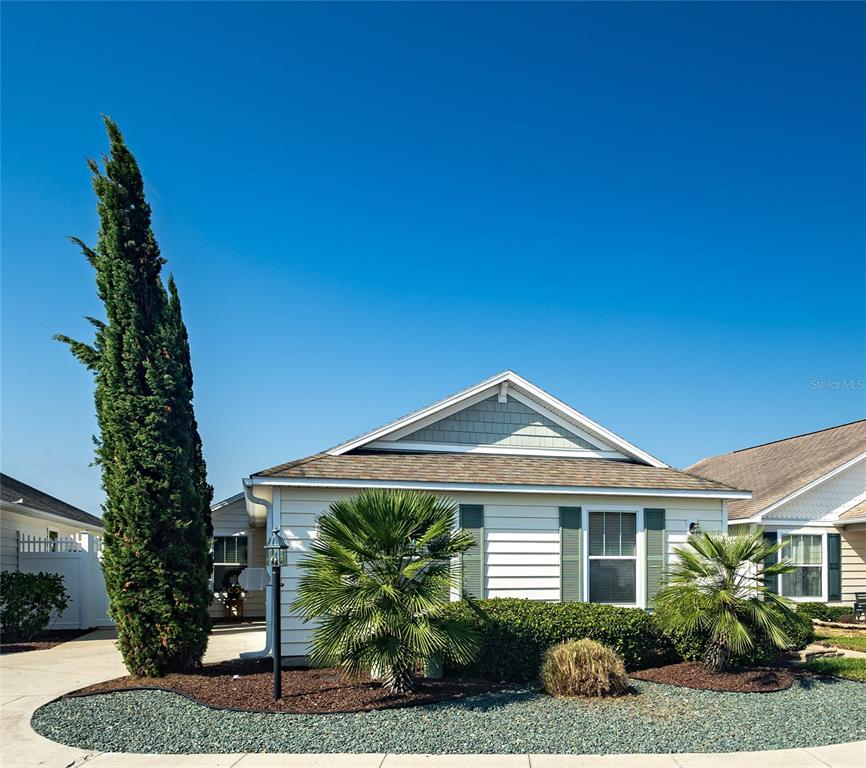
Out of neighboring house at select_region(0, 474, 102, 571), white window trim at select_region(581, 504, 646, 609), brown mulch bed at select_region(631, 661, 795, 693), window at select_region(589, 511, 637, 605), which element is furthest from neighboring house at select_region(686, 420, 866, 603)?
neighboring house at select_region(0, 474, 102, 571)

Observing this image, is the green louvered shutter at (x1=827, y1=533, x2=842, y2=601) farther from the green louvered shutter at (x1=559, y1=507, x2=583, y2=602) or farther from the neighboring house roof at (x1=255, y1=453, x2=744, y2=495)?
the green louvered shutter at (x1=559, y1=507, x2=583, y2=602)

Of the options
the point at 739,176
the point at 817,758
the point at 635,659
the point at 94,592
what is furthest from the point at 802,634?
the point at 94,592

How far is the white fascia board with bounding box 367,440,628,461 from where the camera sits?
13695mm

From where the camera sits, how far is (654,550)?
12.8 meters

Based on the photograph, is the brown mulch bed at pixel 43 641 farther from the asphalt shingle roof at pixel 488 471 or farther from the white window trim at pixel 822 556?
the white window trim at pixel 822 556

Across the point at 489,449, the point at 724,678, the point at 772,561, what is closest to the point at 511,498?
the point at 489,449

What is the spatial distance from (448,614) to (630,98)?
1023 cm

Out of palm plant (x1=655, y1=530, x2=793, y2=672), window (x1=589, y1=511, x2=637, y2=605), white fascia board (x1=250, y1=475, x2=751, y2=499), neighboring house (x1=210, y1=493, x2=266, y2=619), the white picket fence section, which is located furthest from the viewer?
neighboring house (x1=210, y1=493, x2=266, y2=619)

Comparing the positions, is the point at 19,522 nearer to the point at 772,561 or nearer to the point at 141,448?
the point at 141,448

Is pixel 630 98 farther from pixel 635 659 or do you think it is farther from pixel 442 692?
pixel 442 692

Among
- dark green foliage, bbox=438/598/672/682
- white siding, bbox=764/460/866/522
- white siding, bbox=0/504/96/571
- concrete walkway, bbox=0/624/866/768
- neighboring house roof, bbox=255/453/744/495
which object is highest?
neighboring house roof, bbox=255/453/744/495

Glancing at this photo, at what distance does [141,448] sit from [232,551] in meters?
9.87

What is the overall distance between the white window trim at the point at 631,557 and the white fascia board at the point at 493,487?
31 centimetres

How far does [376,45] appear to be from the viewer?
12172mm
